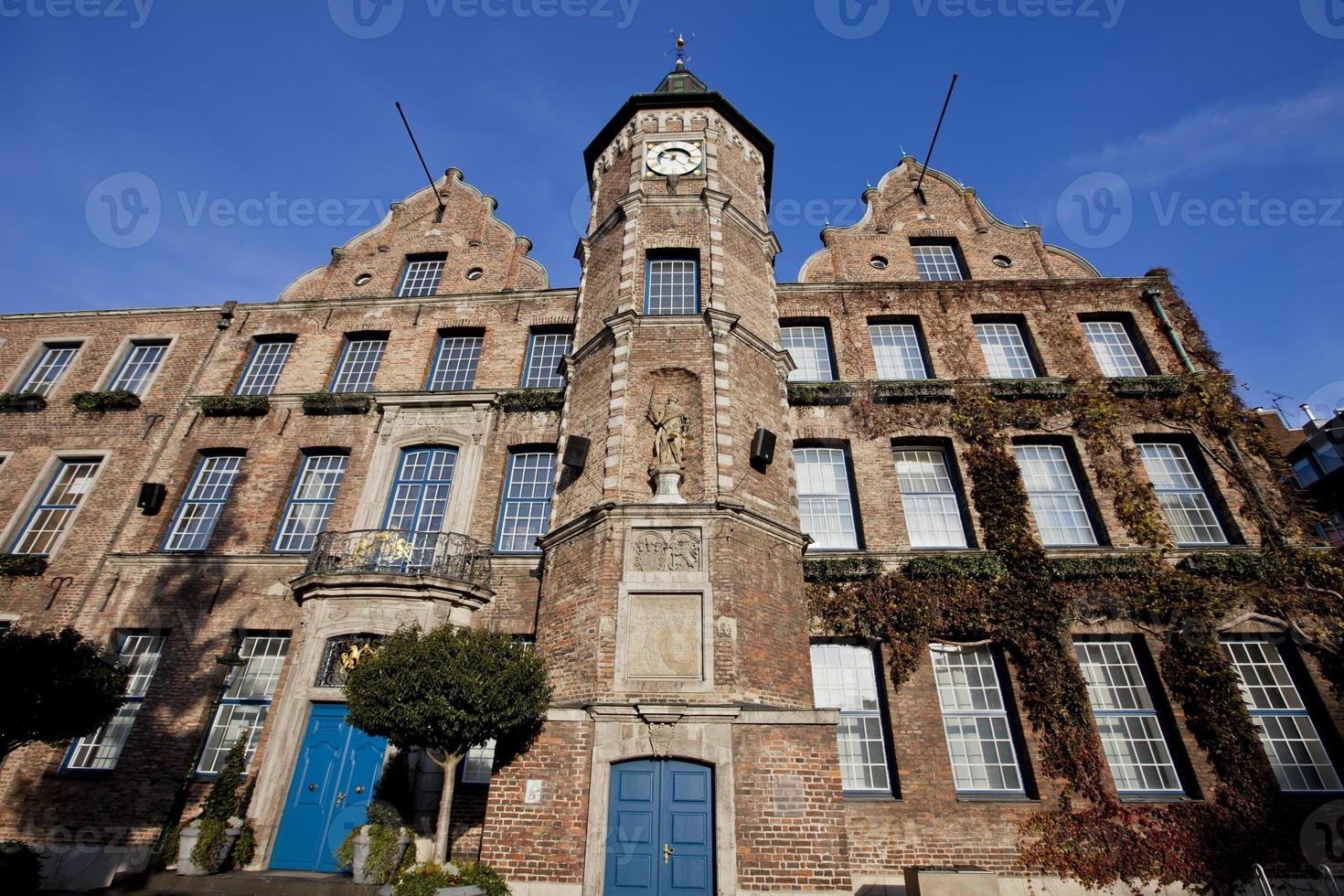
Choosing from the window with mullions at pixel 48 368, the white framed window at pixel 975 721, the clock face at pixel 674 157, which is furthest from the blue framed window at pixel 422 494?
the window with mullions at pixel 48 368

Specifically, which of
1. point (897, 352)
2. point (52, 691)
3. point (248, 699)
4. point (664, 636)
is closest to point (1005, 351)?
point (897, 352)

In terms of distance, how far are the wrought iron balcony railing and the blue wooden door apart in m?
2.45

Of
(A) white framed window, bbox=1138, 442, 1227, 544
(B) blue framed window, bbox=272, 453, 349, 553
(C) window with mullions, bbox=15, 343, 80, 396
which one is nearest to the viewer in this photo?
(A) white framed window, bbox=1138, 442, 1227, 544

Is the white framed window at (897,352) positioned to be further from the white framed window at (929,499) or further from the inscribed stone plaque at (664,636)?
the inscribed stone plaque at (664,636)

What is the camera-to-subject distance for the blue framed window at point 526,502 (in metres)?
13.0

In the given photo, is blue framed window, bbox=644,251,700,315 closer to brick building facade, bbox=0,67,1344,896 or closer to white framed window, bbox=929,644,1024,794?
brick building facade, bbox=0,67,1344,896

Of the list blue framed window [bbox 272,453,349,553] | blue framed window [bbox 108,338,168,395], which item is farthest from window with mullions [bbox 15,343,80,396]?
blue framed window [bbox 272,453,349,553]

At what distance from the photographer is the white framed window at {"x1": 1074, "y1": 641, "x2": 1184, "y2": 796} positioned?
34.1 feet

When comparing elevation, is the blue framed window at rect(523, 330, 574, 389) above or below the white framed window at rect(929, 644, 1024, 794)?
above

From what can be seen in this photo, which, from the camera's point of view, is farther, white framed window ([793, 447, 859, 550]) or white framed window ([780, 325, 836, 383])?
white framed window ([780, 325, 836, 383])

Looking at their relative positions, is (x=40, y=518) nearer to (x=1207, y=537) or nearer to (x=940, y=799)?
(x=940, y=799)

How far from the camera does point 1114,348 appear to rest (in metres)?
15.1

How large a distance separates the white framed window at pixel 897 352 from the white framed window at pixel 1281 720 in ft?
25.1

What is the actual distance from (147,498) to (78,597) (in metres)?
2.29
